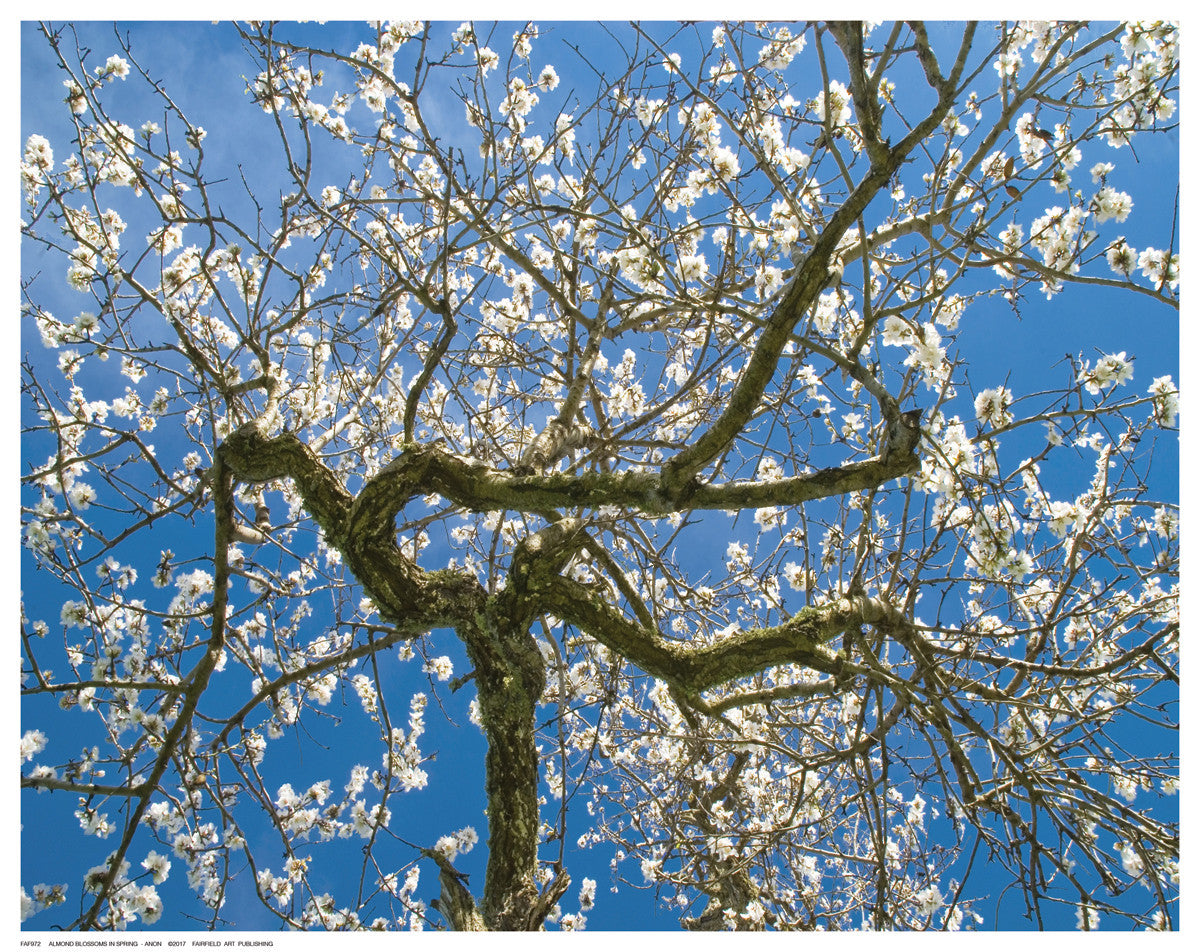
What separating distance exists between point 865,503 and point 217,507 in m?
2.58

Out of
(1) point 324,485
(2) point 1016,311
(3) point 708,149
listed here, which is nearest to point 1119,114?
(2) point 1016,311

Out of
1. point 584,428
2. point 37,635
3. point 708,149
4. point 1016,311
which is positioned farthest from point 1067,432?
point 37,635

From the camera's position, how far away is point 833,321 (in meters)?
3.15

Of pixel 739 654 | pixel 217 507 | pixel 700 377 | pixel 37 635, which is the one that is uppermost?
pixel 700 377

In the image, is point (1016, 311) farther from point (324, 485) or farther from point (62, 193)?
point (62, 193)

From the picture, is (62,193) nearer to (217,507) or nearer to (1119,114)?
(217,507)

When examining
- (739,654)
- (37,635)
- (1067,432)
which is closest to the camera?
(739,654)

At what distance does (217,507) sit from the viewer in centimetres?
261

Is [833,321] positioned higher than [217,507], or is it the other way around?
[833,321]

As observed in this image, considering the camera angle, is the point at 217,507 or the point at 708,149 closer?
the point at 217,507
